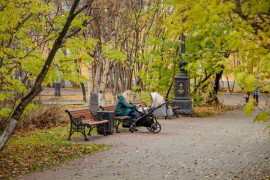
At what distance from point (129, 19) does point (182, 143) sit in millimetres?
12317

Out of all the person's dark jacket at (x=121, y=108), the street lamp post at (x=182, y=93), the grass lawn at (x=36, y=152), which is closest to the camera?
the grass lawn at (x=36, y=152)

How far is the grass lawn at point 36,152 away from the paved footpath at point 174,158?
49cm

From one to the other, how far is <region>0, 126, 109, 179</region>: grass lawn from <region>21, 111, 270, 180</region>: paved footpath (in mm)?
489

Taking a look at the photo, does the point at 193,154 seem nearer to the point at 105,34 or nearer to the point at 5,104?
the point at 5,104

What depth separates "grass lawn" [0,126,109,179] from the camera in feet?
27.6

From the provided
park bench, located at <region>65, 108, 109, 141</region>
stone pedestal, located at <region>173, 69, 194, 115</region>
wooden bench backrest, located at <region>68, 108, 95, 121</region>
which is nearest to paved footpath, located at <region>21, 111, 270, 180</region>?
park bench, located at <region>65, 108, 109, 141</region>

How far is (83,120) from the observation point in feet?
41.8

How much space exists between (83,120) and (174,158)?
14.8ft

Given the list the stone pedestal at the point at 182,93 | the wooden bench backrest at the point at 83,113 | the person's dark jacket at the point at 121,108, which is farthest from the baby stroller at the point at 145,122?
the stone pedestal at the point at 182,93

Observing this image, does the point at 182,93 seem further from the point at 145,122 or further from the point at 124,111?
the point at 145,122

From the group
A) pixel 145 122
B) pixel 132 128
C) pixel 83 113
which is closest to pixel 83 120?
pixel 83 113

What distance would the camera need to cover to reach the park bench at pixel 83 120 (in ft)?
39.6

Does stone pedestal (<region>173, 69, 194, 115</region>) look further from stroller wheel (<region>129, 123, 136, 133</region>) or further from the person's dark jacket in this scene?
stroller wheel (<region>129, 123, 136, 133</region>)

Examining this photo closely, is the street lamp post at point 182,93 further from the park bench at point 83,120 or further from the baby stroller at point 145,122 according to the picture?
the park bench at point 83,120
